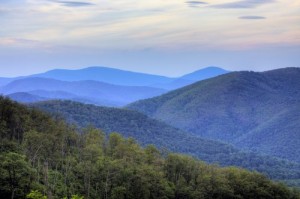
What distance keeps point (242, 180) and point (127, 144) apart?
94.4 ft

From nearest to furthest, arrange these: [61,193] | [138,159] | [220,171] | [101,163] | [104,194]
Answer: [61,193]
[104,194]
[101,163]
[138,159]
[220,171]

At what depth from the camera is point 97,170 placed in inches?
3450

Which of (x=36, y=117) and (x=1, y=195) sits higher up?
(x=36, y=117)

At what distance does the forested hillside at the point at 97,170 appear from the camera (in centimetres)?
7489

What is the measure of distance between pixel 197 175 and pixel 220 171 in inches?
302

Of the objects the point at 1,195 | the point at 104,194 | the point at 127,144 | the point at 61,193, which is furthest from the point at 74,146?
the point at 1,195

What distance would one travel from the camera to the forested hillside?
7489cm

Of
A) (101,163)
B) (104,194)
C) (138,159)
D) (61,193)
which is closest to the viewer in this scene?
(61,193)

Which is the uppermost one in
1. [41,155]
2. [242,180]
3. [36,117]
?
[36,117]

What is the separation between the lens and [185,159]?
105 meters

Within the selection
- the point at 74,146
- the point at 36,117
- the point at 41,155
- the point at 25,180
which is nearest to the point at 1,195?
the point at 25,180

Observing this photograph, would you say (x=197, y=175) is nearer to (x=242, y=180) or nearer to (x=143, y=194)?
(x=242, y=180)

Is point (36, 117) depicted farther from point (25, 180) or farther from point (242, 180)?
point (242, 180)

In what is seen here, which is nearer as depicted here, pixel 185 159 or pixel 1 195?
pixel 1 195
